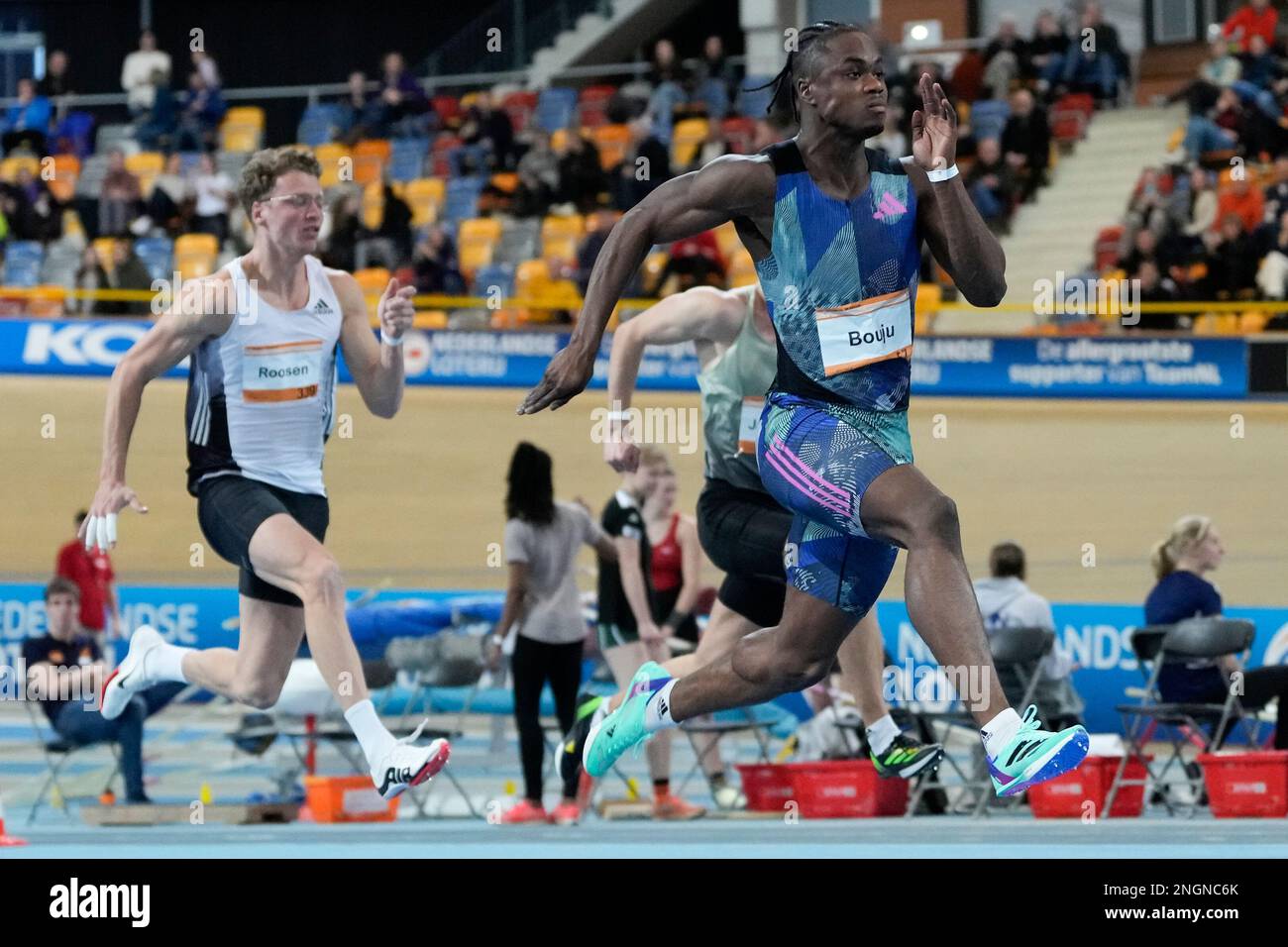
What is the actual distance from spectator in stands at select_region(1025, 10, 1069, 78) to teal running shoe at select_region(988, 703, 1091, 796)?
1676cm

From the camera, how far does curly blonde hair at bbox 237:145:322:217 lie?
661 cm

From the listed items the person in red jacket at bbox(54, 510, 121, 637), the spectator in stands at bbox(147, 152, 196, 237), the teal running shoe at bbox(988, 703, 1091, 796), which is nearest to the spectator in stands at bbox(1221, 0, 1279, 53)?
the spectator in stands at bbox(147, 152, 196, 237)

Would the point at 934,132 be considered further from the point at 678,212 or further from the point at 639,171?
the point at 639,171

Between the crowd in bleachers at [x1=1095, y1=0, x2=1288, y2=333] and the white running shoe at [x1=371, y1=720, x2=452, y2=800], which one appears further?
the crowd in bleachers at [x1=1095, y1=0, x2=1288, y2=333]

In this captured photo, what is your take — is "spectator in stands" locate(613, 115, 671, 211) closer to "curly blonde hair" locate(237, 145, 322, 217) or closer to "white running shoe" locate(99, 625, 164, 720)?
"white running shoe" locate(99, 625, 164, 720)

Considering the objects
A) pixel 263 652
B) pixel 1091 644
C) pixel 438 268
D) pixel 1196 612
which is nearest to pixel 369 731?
pixel 263 652

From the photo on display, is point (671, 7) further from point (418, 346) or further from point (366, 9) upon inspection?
point (418, 346)

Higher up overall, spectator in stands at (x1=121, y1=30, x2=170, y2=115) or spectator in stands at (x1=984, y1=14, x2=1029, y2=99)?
spectator in stands at (x1=121, y1=30, x2=170, y2=115)

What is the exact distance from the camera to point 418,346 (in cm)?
1920

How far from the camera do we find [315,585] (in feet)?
20.5

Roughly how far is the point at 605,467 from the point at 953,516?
1423 cm

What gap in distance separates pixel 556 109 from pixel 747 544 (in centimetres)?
1729
